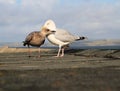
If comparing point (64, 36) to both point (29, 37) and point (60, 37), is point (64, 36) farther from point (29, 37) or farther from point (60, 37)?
point (29, 37)

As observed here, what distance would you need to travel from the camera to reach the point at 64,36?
67.7ft

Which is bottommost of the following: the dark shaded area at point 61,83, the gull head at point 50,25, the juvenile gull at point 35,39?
the dark shaded area at point 61,83

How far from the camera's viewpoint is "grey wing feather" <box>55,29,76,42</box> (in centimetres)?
2050

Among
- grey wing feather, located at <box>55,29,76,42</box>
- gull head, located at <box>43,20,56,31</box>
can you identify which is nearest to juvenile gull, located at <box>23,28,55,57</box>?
grey wing feather, located at <box>55,29,76,42</box>

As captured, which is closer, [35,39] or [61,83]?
[61,83]

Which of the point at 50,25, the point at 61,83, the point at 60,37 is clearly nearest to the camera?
the point at 61,83

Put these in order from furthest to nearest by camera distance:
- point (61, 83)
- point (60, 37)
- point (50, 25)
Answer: point (50, 25) → point (60, 37) → point (61, 83)

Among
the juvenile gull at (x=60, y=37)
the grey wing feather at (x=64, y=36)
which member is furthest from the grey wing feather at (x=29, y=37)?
the grey wing feather at (x=64, y=36)

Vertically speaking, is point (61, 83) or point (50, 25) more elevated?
point (50, 25)

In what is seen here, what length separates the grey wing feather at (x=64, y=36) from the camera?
20.5 m

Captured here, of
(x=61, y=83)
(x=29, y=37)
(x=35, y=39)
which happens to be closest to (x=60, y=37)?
(x=35, y=39)

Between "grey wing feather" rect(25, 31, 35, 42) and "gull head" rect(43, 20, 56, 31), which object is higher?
"gull head" rect(43, 20, 56, 31)

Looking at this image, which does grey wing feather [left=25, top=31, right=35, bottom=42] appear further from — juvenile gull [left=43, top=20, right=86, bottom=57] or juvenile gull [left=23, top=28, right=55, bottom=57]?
juvenile gull [left=43, top=20, right=86, bottom=57]

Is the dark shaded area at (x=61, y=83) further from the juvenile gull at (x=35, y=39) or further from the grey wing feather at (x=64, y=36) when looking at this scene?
the grey wing feather at (x=64, y=36)
